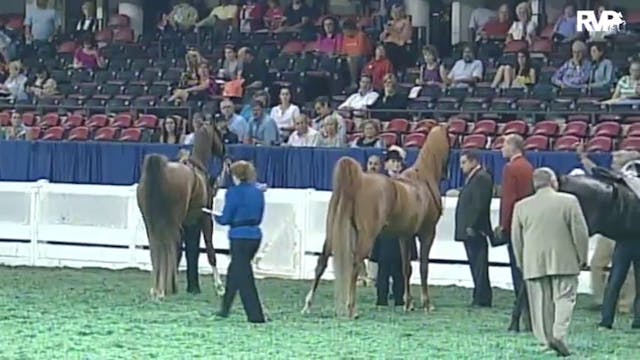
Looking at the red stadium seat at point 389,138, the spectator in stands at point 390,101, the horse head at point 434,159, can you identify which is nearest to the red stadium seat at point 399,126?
the red stadium seat at point 389,138

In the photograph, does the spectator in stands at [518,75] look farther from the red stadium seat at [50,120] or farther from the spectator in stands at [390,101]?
the red stadium seat at [50,120]

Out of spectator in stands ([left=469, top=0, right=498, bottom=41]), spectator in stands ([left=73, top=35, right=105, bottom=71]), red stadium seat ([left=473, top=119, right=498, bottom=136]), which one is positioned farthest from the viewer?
spectator in stands ([left=73, top=35, right=105, bottom=71])

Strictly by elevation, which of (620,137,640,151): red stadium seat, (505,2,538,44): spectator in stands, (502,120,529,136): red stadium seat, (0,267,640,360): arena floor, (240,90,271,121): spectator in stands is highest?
(505,2,538,44): spectator in stands

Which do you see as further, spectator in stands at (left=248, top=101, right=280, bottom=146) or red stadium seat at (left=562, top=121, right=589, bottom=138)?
spectator in stands at (left=248, top=101, right=280, bottom=146)

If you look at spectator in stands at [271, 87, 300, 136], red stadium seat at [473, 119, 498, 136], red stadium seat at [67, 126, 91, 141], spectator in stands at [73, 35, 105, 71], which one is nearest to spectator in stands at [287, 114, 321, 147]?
spectator in stands at [271, 87, 300, 136]

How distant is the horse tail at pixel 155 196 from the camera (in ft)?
58.8

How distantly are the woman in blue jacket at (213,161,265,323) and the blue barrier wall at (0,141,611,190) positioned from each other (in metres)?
6.38

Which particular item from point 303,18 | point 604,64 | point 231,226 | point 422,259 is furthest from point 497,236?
point 303,18

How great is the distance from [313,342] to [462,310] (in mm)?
3711

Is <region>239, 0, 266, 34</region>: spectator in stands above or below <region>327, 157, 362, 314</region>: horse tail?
above

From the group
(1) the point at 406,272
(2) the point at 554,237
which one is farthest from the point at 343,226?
(2) the point at 554,237

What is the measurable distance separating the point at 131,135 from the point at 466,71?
555cm

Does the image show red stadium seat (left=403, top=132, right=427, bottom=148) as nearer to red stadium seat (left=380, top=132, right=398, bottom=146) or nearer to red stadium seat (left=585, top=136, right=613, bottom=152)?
red stadium seat (left=380, top=132, right=398, bottom=146)

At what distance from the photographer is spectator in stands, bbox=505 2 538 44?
2733 centimetres
